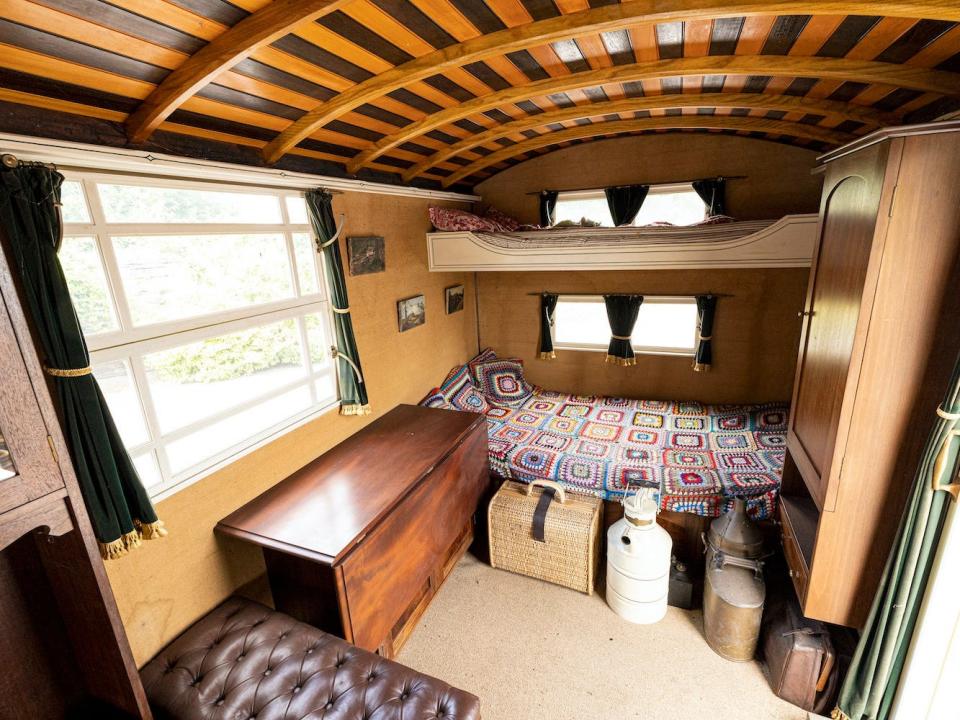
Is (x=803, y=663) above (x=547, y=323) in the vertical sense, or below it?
below

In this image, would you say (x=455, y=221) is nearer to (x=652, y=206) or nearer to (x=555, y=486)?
(x=652, y=206)

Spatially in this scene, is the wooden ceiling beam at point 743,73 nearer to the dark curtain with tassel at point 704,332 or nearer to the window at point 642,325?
the dark curtain with tassel at point 704,332

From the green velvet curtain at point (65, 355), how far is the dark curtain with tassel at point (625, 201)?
351 cm

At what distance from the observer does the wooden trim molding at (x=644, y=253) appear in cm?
269

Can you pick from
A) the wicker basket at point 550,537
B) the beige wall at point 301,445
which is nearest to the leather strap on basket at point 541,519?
the wicker basket at point 550,537

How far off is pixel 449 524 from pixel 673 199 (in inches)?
124

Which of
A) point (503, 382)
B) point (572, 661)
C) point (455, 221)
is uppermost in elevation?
point (455, 221)

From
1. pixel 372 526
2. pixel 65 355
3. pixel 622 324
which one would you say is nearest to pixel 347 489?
pixel 372 526

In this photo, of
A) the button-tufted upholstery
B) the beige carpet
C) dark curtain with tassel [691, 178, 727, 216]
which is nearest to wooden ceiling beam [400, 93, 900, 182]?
dark curtain with tassel [691, 178, 727, 216]

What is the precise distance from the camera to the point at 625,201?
147 inches

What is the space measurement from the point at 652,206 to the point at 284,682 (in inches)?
156

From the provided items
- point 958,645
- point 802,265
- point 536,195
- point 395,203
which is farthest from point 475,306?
point 958,645

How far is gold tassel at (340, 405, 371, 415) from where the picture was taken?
2.68 m

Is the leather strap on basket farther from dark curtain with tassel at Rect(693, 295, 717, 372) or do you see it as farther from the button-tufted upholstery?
dark curtain with tassel at Rect(693, 295, 717, 372)
